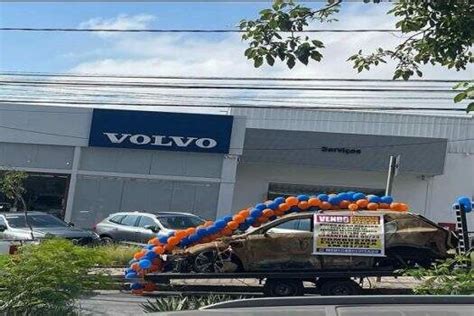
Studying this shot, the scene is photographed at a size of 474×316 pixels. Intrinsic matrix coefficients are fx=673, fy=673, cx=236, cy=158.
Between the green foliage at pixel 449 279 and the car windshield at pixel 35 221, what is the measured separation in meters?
15.2

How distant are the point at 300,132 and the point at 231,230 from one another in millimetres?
21408

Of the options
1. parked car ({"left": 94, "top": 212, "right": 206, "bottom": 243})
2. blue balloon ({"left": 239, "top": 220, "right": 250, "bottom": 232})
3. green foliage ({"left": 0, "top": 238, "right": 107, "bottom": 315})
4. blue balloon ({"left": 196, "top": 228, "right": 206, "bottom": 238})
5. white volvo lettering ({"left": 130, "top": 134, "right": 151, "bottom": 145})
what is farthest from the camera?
white volvo lettering ({"left": 130, "top": 134, "right": 151, "bottom": 145})

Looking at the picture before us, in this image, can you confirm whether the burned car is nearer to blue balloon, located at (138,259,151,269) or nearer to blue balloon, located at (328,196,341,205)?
blue balloon, located at (138,259,151,269)

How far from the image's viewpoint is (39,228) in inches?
732

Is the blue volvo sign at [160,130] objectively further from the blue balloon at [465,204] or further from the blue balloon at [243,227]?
the blue balloon at [465,204]

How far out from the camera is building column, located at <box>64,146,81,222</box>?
31.5m

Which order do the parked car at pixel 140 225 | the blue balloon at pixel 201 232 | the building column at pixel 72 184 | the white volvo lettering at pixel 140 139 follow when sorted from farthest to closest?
the white volvo lettering at pixel 140 139 < the building column at pixel 72 184 < the parked car at pixel 140 225 < the blue balloon at pixel 201 232

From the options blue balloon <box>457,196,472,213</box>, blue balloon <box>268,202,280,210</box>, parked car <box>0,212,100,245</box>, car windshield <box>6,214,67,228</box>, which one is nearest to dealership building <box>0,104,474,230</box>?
car windshield <box>6,214,67,228</box>

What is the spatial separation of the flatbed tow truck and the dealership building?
19.2 metres

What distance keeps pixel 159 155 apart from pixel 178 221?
479 inches

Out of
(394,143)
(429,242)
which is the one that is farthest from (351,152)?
(429,242)

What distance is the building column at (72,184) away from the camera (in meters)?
31.5

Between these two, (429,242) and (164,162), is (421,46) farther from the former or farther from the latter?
(164,162)

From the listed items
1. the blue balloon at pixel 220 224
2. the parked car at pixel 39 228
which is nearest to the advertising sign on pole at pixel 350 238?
the blue balloon at pixel 220 224
